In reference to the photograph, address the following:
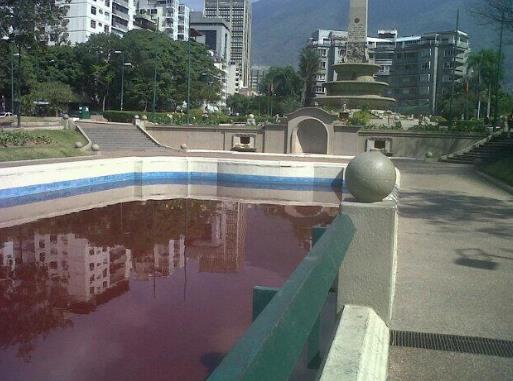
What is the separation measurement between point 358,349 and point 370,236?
1115mm

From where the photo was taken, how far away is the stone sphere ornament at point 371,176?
4.32 metres

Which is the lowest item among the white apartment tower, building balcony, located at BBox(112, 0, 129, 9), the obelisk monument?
the obelisk monument

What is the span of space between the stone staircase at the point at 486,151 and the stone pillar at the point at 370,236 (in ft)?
95.0

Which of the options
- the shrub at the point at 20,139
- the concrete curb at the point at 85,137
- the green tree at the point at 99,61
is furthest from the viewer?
the green tree at the point at 99,61

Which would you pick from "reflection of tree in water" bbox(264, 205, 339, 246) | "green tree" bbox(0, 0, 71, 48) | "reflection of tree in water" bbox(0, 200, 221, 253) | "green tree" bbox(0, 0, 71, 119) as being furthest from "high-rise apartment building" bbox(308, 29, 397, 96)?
"reflection of tree in water" bbox(0, 200, 221, 253)

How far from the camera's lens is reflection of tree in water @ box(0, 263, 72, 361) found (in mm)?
6967

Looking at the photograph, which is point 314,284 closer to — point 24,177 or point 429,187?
point 429,187

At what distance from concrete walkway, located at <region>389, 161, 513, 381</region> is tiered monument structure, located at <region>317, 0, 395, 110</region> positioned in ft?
113

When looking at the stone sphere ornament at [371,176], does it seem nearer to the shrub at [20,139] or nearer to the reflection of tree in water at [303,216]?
the reflection of tree in water at [303,216]

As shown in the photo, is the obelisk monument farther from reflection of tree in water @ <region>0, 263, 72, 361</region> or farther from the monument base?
reflection of tree in water @ <region>0, 263, 72, 361</region>

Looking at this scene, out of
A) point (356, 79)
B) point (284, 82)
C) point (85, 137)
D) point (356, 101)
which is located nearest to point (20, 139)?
point (85, 137)

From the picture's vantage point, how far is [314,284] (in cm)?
290

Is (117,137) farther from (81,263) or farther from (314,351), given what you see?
(314,351)

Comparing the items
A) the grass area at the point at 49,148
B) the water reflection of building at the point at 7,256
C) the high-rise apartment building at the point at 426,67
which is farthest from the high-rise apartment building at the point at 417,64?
the water reflection of building at the point at 7,256
